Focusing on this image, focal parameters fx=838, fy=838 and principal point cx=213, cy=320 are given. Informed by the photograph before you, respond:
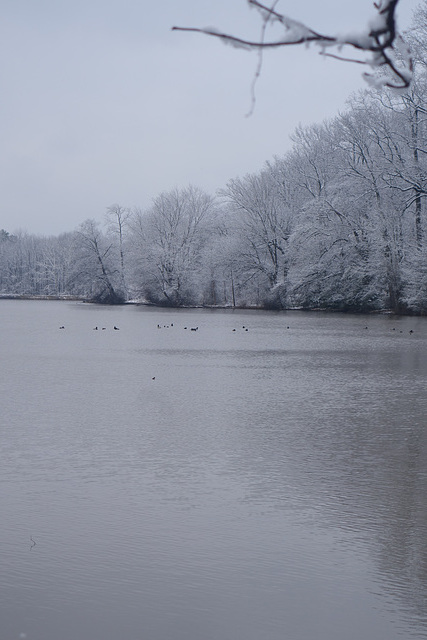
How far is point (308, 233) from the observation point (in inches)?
2014

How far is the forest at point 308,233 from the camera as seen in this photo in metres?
42.7

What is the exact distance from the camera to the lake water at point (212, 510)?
4.99 meters

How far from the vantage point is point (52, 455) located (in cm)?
904

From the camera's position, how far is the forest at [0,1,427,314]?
42.7 m

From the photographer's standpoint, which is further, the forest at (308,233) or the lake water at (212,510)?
the forest at (308,233)

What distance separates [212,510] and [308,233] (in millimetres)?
45012

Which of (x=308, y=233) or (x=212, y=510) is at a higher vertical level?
(x=308, y=233)

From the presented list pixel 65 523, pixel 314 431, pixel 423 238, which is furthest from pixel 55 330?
pixel 65 523

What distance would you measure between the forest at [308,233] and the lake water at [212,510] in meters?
26.1

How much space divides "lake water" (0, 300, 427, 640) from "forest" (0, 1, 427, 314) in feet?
85.7

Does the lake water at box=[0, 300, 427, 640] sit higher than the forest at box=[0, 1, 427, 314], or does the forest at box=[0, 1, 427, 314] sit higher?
the forest at box=[0, 1, 427, 314]

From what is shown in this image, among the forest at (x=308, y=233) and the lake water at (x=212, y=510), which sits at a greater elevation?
the forest at (x=308, y=233)

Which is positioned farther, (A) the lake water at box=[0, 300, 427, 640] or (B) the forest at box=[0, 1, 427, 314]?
(B) the forest at box=[0, 1, 427, 314]

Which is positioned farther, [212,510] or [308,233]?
[308,233]
